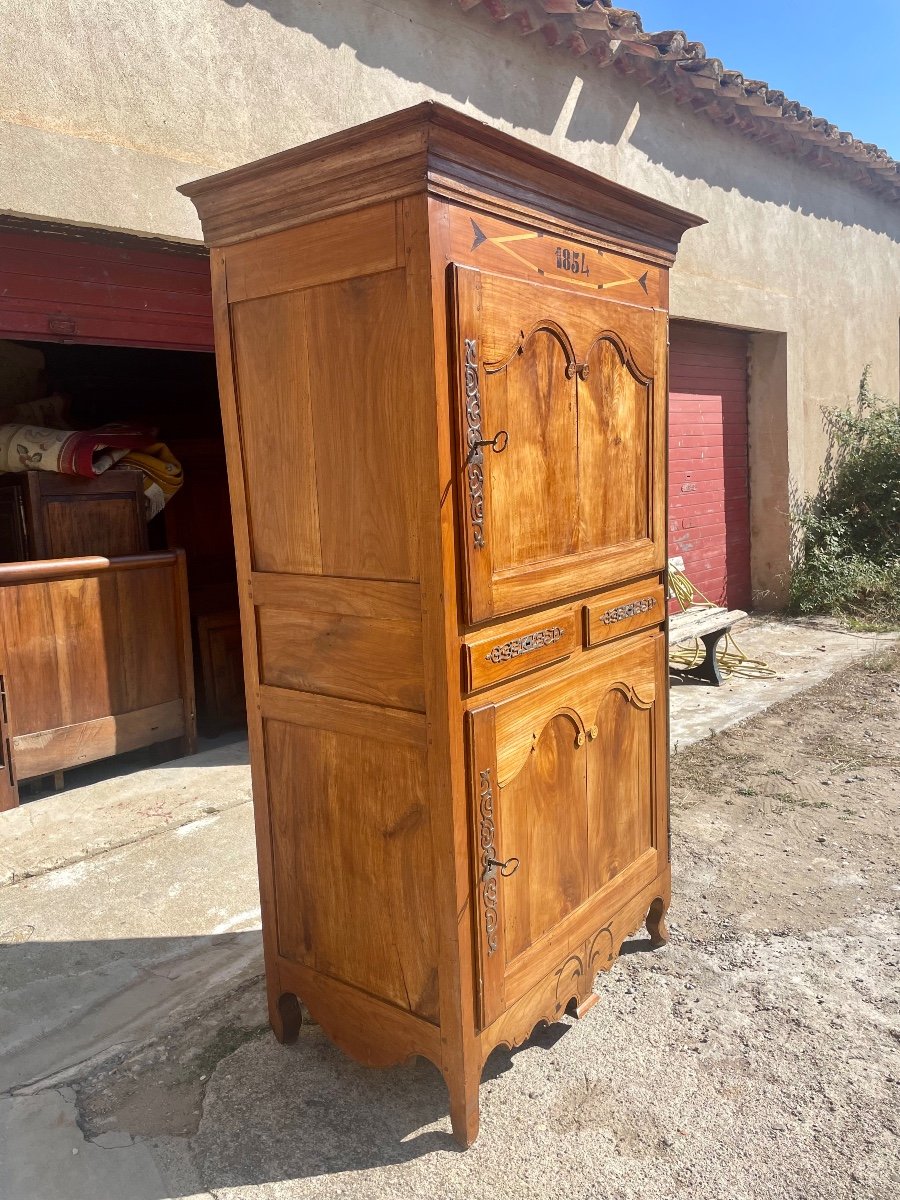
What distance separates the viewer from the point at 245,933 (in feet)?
10.5

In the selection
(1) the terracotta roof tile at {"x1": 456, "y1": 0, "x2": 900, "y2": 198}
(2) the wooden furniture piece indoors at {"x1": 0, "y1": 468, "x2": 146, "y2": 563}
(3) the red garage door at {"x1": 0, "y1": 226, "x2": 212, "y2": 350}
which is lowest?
(2) the wooden furniture piece indoors at {"x1": 0, "y1": 468, "x2": 146, "y2": 563}

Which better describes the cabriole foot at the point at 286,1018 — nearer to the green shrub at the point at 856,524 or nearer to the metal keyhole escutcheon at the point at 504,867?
the metal keyhole escutcheon at the point at 504,867

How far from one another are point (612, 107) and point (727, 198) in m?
1.85

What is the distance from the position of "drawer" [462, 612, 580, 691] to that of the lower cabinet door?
72 millimetres

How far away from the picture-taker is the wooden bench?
20.6ft

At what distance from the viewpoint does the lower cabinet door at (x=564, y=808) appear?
2199mm

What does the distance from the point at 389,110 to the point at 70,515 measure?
8.98 feet

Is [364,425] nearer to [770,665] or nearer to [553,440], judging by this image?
[553,440]

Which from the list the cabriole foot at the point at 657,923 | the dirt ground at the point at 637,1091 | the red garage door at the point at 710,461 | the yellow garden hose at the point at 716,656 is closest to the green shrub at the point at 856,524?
the red garage door at the point at 710,461

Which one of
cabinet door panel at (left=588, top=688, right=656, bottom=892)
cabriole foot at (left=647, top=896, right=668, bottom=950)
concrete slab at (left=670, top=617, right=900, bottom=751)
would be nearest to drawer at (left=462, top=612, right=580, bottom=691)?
cabinet door panel at (left=588, top=688, right=656, bottom=892)

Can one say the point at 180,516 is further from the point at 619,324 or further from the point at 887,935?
the point at 887,935

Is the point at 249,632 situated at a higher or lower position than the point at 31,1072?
higher

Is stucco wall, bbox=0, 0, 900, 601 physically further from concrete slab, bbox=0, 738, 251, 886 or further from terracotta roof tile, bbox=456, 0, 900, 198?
concrete slab, bbox=0, 738, 251, 886

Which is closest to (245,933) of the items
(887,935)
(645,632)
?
(645,632)
